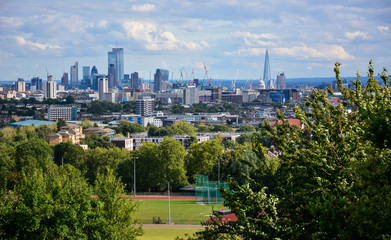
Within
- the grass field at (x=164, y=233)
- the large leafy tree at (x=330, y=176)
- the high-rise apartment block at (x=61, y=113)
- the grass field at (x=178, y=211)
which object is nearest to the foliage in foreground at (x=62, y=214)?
the grass field at (x=164, y=233)

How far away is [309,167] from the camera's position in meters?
11.9

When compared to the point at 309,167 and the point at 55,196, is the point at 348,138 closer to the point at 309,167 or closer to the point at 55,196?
Answer: the point at 309,167

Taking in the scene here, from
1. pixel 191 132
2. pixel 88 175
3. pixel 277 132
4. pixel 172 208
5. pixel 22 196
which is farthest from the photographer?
pixel 191 132

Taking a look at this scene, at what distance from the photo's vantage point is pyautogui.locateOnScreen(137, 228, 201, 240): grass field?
112 feet

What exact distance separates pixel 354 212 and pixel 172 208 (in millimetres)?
39580

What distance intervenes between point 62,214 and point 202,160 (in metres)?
39.6

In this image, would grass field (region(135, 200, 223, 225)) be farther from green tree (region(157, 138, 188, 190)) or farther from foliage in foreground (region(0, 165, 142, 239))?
foliage in foreground (region(0, 165, 142, 239))

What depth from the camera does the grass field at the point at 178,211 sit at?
4178cm

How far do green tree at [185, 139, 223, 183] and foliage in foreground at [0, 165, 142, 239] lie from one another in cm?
3532

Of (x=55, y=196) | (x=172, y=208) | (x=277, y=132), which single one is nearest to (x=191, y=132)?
(x=172, y=208)

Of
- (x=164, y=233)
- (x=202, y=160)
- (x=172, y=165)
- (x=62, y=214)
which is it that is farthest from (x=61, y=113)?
(x=62, y=214)

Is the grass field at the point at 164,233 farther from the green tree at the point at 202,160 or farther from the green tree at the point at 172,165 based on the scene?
the green tree at the point at 202,160

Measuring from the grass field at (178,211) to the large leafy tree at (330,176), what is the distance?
28.1m

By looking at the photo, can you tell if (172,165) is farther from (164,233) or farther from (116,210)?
(116,210)
